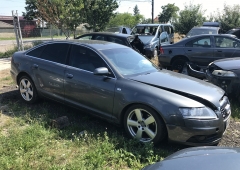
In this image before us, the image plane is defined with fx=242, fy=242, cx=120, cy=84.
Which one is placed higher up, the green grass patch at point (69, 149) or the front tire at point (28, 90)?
the front tire at point (28, 90)

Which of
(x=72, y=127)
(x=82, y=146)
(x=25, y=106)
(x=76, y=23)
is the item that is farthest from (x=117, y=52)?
(x=76, y=23)

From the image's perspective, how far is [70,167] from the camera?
3.05 meters

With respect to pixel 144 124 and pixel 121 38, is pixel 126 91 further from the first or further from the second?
pixel 121 38

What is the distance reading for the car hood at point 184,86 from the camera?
3653 millimetres

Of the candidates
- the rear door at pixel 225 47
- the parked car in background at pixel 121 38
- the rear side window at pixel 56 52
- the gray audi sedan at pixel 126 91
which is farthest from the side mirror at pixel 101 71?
the rear door at pixel 225 47

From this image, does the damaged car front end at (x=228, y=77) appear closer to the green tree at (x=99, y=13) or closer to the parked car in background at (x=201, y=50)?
the parked car in background at (x=201, y=50)

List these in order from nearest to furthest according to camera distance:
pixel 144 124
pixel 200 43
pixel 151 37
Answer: pixel 144 124 → pixel 200 43 → pixel 151 37

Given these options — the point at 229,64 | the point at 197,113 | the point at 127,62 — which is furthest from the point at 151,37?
the point at 197,113

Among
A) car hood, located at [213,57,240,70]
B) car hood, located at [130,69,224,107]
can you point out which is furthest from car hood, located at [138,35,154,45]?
car hood, located at [130,69,224,107]

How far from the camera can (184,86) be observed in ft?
12.8

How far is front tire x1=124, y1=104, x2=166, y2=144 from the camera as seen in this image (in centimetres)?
355

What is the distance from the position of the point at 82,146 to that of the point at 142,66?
6.27 feet

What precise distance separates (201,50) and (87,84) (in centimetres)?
568

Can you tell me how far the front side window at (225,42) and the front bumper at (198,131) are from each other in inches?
218
